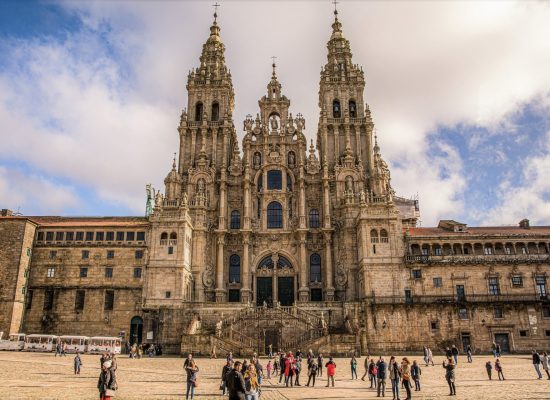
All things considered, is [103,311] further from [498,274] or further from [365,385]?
[498,274]

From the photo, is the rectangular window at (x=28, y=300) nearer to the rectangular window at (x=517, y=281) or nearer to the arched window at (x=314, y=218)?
the arched window at (x=314, y=218)

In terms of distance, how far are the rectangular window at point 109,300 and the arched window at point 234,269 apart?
43.3ft

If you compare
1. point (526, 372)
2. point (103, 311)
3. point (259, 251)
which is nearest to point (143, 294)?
point (103, 311)

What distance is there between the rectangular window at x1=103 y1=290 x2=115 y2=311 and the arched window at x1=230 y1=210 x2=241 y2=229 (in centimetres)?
1571

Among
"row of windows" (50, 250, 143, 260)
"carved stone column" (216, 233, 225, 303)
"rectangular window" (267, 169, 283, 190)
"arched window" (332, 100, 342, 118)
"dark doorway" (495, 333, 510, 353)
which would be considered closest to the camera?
"dark doorway" (495, 333, 510, 353)

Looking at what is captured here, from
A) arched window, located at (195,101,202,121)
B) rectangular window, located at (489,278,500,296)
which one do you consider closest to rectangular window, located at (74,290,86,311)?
arched window, located at (195,101,202,121)

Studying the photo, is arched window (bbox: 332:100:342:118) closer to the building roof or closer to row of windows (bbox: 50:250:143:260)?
the building roof

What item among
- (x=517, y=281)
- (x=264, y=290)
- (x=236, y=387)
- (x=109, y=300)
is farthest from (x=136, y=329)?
(x=236, y=387)

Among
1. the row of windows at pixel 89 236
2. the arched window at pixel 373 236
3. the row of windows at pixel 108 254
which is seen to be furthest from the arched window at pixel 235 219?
the arched window at pixel 373 236

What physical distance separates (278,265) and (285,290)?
10.0 ft

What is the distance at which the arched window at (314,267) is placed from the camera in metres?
58.0

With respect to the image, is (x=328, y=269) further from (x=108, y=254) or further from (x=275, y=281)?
(x=108, y=254)

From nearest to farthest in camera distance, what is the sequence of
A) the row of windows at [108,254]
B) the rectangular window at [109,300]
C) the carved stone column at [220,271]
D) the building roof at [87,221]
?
the rectangular window at [109,300], the row of windows at [108,254], the carved stone column at [220,271], the building roof at [87,221]

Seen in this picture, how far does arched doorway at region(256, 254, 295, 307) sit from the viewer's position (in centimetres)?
5747
